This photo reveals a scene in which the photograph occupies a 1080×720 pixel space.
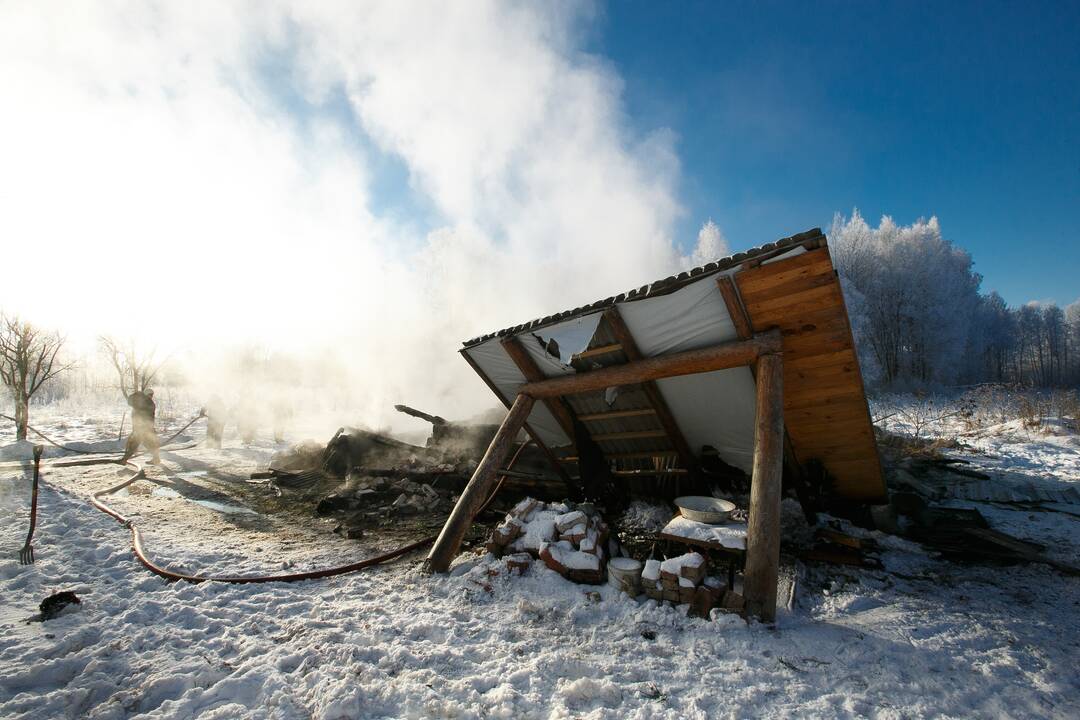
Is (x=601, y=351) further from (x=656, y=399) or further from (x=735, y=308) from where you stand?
(x=735, y=308)

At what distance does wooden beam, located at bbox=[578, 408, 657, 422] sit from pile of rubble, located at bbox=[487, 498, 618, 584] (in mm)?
1557

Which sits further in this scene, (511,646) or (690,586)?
(690,586)

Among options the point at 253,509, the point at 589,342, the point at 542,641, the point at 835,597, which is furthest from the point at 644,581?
the point at 253,509

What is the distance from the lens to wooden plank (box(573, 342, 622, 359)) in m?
4.83

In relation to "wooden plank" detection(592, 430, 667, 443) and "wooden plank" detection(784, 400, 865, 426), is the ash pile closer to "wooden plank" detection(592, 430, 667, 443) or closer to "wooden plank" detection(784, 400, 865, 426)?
"wooden plank" detection(592, 430, 667, 443)

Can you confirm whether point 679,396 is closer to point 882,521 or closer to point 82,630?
point 882,521

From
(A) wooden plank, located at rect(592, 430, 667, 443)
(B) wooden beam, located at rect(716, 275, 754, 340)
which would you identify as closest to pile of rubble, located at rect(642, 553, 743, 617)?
(B) wooden beam, located at rect(716, 275, 754, 340)

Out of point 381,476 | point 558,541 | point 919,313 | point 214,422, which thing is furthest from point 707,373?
point 919,313

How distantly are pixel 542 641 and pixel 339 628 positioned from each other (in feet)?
5.05

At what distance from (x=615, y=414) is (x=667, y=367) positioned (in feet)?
5.58

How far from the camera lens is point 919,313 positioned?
25922 millimetres

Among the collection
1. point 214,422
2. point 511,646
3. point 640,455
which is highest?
point 640,455

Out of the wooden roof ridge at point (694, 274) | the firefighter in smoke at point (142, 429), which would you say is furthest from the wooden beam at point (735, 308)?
the firefighter in smoke at point (142, 429)

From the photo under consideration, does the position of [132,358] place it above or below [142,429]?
above
